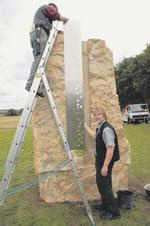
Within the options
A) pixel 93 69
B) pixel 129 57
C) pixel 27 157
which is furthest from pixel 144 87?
pixel 93 69

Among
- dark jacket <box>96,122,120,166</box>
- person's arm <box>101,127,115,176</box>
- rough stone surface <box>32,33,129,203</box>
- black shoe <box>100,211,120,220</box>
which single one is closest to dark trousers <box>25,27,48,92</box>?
rough stone surface <box>32,33,129,203</box>

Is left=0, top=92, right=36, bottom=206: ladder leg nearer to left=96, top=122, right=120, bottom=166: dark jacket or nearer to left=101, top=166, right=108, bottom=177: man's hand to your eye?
left=96, top=122, right=120, bottom=166: dark jacket

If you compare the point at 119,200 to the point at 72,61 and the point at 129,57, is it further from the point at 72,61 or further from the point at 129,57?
the point at 129,57

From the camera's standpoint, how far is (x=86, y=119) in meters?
4.90

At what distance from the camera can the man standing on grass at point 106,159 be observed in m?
3.57

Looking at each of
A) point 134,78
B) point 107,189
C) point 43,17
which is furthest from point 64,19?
point 134,78

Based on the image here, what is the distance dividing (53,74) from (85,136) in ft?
4.64

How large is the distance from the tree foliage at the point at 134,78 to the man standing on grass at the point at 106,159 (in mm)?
21254

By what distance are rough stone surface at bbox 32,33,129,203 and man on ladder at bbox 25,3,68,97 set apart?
0.43m

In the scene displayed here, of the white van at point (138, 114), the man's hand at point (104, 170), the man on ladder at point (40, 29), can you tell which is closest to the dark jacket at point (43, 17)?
the man on ladder at point (40, 29)

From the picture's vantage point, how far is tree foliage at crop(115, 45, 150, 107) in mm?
24208

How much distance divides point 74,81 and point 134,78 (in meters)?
23.6

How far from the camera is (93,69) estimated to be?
187 inches

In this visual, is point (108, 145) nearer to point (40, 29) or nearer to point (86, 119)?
point (86, 119)
